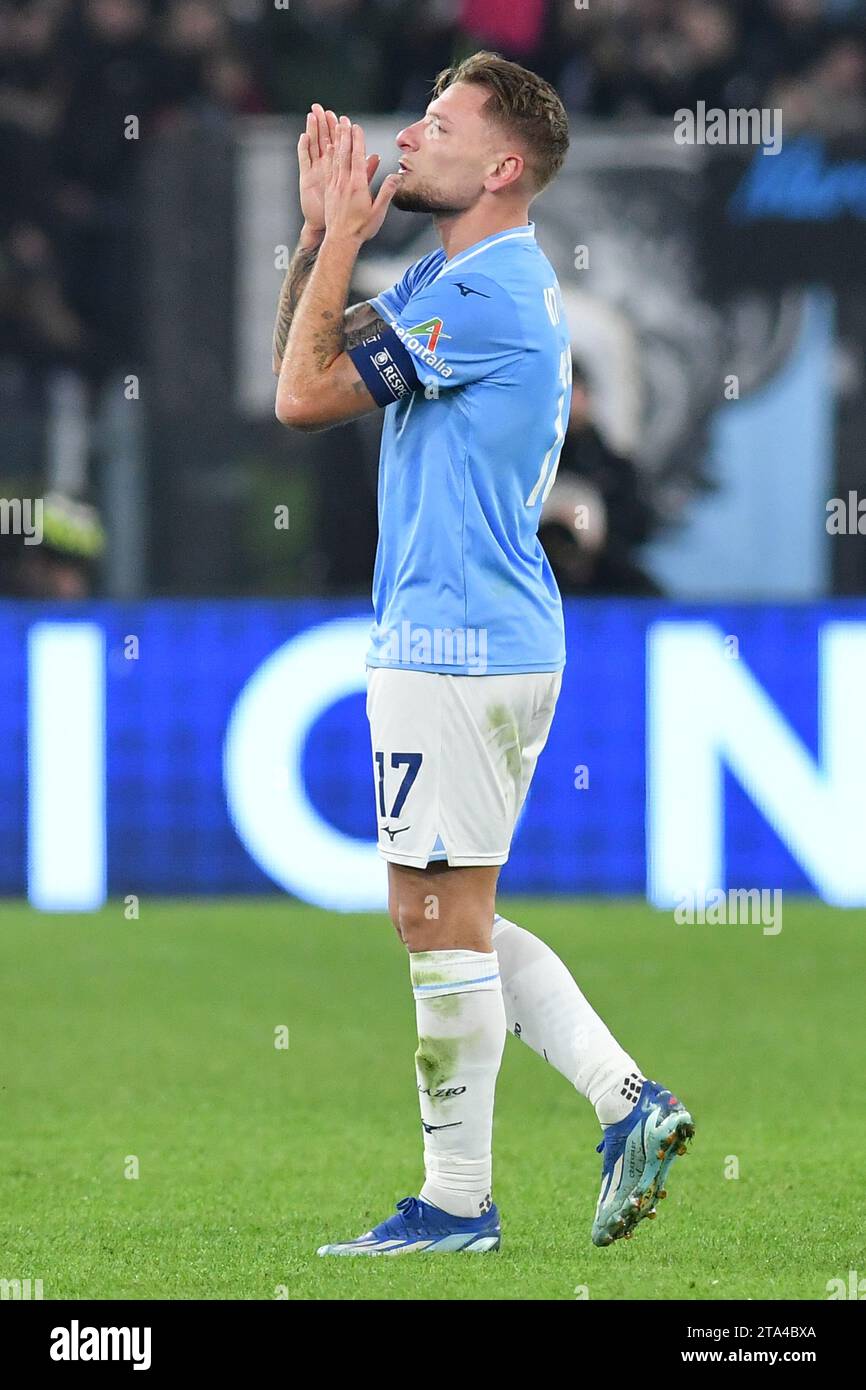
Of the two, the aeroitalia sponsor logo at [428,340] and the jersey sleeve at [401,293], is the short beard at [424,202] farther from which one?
the aeroitalia sponsor logo at [428,340]

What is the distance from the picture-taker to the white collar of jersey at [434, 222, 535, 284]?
3926mm

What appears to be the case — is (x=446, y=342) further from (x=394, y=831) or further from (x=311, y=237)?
(x=394, y=831)

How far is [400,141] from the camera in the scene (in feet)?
12.9

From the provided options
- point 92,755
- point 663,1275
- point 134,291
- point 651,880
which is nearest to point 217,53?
point 134,291

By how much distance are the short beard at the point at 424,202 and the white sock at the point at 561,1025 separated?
3.98 feet

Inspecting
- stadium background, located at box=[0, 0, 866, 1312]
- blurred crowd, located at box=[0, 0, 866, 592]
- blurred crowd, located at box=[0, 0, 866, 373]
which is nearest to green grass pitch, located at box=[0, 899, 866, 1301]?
stadium background, located at box=[0, 0, 866, 1312]

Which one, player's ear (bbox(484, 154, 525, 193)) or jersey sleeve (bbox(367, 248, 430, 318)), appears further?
jersey sleeve (bbox(367, 248, 430, 318))

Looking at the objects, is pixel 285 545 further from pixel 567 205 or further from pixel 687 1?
pixel 687 1

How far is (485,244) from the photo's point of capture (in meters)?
3.95

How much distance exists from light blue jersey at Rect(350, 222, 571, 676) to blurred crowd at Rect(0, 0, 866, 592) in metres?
6.74

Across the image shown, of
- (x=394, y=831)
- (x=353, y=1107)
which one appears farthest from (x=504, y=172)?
(x=353, y=1107)

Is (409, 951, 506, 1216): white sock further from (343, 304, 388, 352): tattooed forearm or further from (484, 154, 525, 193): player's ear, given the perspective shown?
(484, 154, 525, 193): player's ear

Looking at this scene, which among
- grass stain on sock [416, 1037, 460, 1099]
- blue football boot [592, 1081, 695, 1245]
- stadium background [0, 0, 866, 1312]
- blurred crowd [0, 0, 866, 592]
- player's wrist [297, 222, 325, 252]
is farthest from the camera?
blurred crowd [0, 0, 866, 592]

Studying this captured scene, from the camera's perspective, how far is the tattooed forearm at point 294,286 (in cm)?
403
